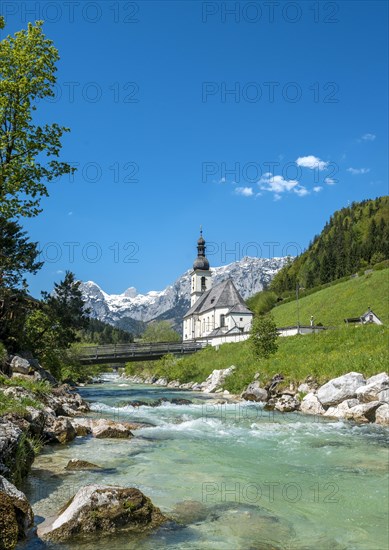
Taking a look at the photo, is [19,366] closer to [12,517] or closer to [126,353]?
[12,517]

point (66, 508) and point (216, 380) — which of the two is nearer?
point (66, 508)

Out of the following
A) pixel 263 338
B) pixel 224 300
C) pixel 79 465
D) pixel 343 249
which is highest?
pixel 343 249

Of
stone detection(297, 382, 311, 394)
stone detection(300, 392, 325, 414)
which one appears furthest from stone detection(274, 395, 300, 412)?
stone detection(297, 382, 311, 394)

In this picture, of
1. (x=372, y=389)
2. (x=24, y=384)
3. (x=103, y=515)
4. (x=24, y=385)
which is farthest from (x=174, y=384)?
(x=103, y=515)

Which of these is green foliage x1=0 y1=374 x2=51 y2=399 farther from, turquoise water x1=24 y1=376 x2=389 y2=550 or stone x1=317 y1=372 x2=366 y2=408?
stone x1=317 y1=372 x2=366 y2=408

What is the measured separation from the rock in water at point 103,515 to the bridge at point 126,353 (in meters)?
46.7

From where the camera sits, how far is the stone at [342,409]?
2170 centimetres

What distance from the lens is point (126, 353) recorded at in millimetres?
55812

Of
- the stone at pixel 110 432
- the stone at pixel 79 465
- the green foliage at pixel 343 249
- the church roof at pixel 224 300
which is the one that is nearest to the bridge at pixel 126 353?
the church roof at pixel 224 300

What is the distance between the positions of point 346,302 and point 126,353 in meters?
35.3

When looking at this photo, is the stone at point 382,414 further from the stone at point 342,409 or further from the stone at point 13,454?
the stone at point 13,454

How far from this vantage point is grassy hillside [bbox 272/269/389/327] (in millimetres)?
63375

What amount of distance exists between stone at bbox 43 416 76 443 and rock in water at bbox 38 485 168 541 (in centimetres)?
708

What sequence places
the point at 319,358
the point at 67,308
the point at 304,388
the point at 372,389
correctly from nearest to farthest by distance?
the point at 372,389, the point at 304,388, the point at 319,358, the point at 67,308
